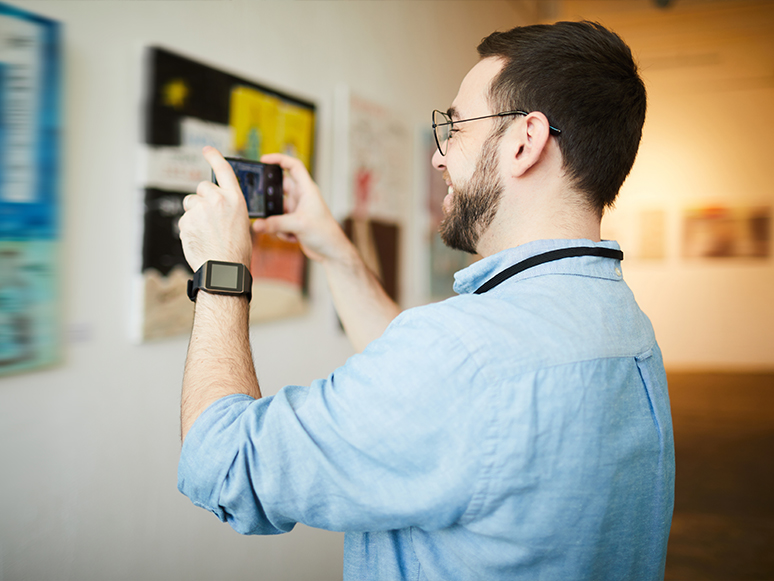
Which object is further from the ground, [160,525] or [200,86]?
[200,86]

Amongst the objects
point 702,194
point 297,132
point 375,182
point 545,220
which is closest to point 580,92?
point 545,220

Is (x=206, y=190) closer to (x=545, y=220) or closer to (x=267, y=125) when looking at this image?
(x=545, y=220)

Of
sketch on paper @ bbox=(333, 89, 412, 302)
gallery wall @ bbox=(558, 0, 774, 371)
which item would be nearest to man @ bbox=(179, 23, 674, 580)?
sketch on paper @ bbox=(333, 89, 412, 302)

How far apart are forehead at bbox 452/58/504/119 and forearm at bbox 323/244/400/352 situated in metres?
0.42

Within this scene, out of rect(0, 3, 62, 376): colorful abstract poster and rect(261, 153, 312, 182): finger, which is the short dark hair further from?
rect(0, 3, 62, 376): colorful abstract poster

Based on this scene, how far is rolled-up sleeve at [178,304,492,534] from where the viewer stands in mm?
649

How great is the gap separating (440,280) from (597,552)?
1.94 metres

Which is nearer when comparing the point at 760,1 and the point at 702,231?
the point at 760,1

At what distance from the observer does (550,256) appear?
0.82 metres

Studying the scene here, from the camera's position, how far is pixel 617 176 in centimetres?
94

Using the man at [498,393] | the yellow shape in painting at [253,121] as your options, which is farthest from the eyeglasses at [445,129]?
the yellow shape in painting at [253,121]

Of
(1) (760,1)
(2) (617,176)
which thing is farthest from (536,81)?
(1) (760,1)

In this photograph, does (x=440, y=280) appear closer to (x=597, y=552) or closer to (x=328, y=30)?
(x=328, y=30)

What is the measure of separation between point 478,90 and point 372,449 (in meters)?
0.65
